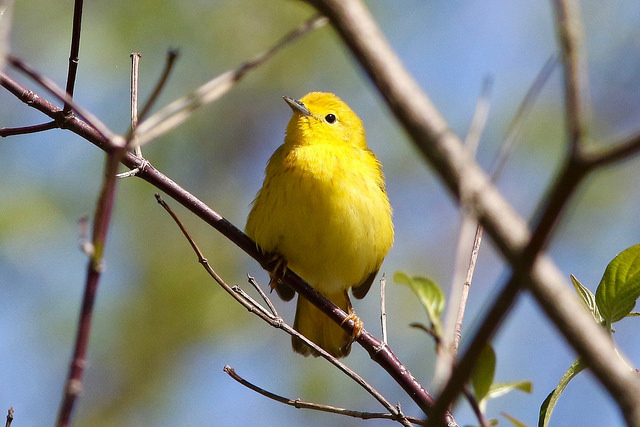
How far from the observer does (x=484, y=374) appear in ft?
6.46

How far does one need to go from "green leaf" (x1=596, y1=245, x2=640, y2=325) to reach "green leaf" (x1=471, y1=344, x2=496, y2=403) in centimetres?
57

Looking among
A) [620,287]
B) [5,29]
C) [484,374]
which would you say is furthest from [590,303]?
[5,29]

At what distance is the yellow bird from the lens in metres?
4.93

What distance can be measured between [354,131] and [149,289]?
11.1ft

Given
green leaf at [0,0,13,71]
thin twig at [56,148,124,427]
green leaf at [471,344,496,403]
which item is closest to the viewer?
thin twig at [56,148,124,427]

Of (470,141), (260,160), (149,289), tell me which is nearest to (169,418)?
(149,289)

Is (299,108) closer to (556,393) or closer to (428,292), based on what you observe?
(556,393)

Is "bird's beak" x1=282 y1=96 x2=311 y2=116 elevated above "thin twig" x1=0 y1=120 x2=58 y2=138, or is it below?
above

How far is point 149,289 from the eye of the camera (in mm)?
8109

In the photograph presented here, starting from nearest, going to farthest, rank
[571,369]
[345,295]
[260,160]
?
[571,369] < [345,295] < [260,160]

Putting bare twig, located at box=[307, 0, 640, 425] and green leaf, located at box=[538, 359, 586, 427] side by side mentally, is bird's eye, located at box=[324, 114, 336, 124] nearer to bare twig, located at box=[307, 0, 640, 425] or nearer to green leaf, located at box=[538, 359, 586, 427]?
green leaf, located at box=[538, 359, 586, 427]

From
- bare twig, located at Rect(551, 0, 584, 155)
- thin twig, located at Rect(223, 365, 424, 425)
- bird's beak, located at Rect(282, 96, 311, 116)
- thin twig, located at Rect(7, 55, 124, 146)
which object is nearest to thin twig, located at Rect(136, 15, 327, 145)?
thin twig, located at Rect(7, 55, 124, 146)

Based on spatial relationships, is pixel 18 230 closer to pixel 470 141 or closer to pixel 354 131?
pixel 354 131

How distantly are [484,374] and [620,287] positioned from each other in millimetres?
654
